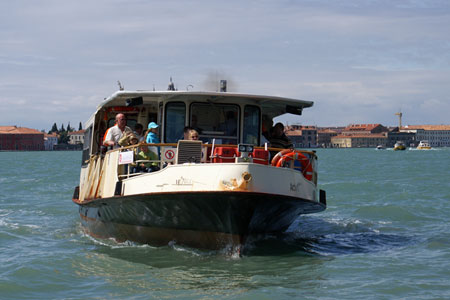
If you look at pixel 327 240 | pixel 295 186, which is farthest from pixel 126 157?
pixel 327 240

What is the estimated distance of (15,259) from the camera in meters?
13.0

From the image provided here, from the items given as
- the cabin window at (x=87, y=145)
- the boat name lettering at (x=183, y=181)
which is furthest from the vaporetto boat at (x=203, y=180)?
the cabin window at (x=87, y=145)

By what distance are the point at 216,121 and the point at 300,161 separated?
6.07ft

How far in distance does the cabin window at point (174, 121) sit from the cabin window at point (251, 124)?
1.22m

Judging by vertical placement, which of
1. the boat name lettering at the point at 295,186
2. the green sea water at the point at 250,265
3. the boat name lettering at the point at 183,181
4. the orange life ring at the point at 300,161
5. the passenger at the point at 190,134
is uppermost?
the passenger at the point at 190,134

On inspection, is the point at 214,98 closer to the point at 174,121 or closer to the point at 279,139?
the point at 174,121

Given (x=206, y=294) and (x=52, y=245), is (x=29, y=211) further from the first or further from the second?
(x=206, y=294)

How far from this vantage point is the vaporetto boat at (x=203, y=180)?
11195 millimetres

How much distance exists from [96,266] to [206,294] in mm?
2760

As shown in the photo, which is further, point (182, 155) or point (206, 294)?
point (182, 155)

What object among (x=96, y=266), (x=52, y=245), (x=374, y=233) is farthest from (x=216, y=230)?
(x=374, y=233)

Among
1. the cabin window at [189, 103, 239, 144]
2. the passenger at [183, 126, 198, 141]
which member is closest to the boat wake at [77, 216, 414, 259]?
the passenger at [183, 126, 198, 141]

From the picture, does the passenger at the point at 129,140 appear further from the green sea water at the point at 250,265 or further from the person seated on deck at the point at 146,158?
the green sea water at the point at 250,265

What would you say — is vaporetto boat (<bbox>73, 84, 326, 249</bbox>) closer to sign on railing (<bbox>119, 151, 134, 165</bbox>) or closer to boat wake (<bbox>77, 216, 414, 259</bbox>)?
sign on railing (<bbox>119, 151, 134, 165</bbox>)
